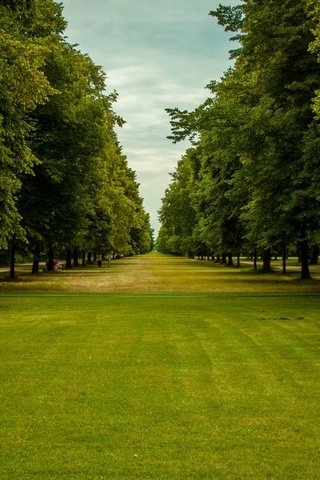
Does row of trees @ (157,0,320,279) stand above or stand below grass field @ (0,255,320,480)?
above

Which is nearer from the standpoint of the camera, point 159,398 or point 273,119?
point 159,398

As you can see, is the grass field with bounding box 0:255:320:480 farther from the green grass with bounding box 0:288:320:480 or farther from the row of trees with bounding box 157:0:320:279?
the row of trees with bounding box 157:0:320:279

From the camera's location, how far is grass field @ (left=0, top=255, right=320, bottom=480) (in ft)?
18.5

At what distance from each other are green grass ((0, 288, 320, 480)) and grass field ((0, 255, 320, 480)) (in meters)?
0.02

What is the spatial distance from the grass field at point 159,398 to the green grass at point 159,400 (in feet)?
0.06

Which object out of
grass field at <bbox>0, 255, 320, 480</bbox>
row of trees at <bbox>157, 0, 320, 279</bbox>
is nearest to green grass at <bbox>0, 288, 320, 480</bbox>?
grass field at <bbox>0, 255, 320, 480</bbox>

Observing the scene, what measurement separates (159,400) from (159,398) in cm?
9

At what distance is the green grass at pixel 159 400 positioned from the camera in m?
5.62

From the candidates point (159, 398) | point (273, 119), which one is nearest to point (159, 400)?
point (159, 398)

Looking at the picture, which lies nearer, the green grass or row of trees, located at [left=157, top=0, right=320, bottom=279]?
the green grass

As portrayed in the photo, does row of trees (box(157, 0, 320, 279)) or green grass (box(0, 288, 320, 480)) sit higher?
row of trees (box(157, 0, 320, 279))

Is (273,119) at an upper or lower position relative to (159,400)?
upper

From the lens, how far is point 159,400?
7688 mm

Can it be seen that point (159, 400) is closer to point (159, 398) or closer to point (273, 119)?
point (159, 398)
